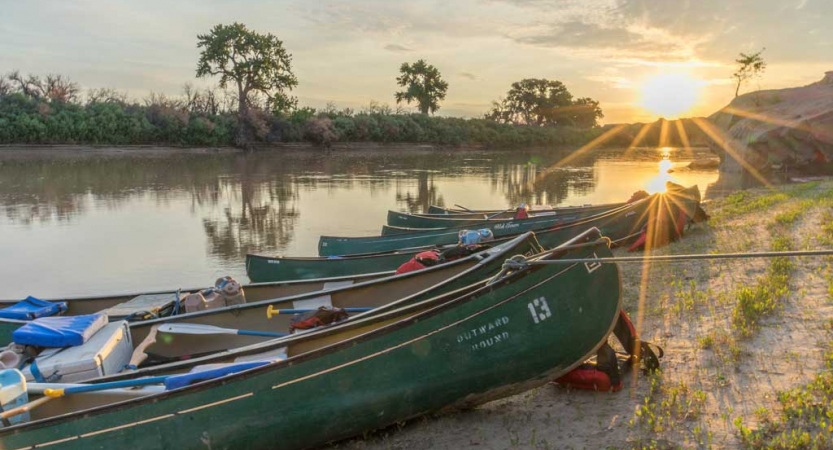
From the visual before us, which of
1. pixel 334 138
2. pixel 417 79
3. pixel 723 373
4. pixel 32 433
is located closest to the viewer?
pixel 32 433

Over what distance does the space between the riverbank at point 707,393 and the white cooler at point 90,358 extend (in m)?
2.64

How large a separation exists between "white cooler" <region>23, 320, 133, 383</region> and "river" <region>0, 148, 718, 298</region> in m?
5.99

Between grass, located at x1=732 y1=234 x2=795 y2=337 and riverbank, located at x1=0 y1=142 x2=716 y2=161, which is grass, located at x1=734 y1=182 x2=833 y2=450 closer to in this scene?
grass, located at x1=732 y1=234 x2=795 y2=337

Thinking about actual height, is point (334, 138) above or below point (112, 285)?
above

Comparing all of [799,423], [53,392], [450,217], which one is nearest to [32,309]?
[53,392]

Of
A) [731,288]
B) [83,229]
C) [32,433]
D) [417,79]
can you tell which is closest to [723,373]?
[731,288]

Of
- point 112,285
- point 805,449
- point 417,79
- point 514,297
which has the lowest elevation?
point 112,285

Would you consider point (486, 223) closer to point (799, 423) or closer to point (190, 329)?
point (190, 329)

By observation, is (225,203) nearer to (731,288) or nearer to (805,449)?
(731,288)

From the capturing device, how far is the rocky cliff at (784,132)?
31.1m

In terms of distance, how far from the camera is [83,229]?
17266mm

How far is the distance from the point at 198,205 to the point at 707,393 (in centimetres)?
2090

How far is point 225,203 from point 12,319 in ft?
54.7

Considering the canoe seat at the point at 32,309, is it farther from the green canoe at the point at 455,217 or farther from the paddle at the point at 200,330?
the green canoe at the point at 455,217
